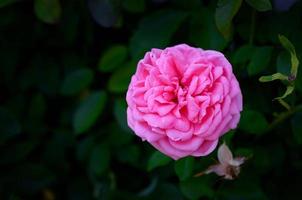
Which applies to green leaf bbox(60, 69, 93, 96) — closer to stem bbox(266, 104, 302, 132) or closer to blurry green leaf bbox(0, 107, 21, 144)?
blurry green leaf bbox(0, 107, 21, 144)

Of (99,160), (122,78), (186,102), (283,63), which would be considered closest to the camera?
(186,102)

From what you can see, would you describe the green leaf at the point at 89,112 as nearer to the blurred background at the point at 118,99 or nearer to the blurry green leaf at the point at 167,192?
the blurred background at the point at 118,99

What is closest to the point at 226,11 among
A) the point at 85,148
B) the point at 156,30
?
the point at 156,30

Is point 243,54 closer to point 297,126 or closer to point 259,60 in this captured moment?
point 259,60

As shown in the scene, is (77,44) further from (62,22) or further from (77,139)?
(77,139)

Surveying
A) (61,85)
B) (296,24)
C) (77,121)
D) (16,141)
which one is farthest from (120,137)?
(296,24)

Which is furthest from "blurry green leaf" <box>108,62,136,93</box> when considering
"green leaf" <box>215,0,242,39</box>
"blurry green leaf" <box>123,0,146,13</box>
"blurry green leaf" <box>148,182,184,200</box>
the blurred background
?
"green leaf" <box>215,0,242,39</box>
